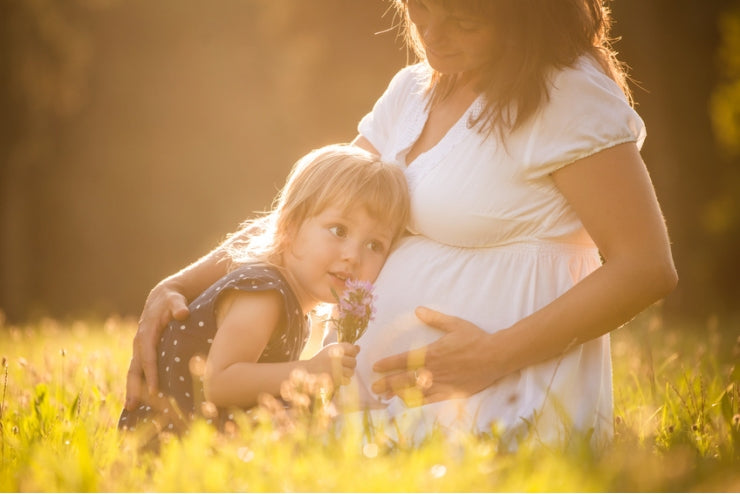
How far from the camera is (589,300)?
254cm

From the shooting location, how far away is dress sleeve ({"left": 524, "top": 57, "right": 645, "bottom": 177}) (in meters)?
2.58

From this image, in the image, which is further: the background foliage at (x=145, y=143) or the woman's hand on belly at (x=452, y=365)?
the background foliage at (x=145, y=143)

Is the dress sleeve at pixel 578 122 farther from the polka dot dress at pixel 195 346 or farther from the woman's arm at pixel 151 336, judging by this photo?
the woman's arm at pixel 151 336

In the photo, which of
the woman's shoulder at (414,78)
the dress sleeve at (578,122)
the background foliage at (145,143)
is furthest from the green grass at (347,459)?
the background foliage at (145,143)

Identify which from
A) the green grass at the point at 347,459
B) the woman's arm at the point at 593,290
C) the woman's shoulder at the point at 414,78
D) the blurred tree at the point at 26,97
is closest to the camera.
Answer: the green grass at the point at 347,459

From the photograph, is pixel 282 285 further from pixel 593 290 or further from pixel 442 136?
pixel 593 290

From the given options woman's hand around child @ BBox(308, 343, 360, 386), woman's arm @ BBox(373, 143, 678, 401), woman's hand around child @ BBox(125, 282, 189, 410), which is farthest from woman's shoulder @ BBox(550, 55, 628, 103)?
woman's hand around child @ BBox(125, 282, 189, 410)

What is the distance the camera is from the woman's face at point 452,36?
2791 millimetres

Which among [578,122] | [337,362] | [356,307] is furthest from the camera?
[578,122]

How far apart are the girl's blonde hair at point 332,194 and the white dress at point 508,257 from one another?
3.4 inches

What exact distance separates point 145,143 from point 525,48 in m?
21.3

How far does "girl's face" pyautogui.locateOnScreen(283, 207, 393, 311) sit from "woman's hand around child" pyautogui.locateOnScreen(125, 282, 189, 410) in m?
0.42

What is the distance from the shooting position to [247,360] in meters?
2.73

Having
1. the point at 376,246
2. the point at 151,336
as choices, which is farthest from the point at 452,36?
the point at 151,336
